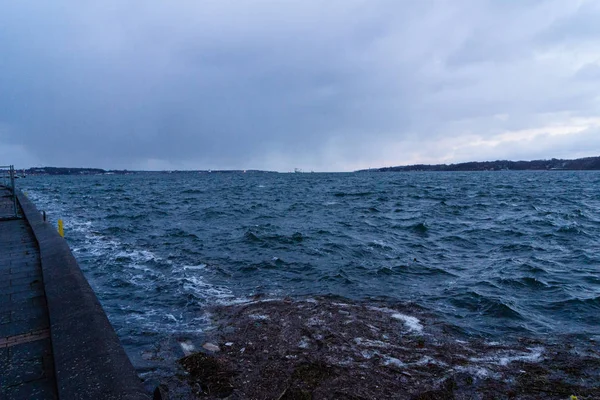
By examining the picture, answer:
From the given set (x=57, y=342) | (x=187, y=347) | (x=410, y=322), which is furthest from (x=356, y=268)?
(x=57, y=342)

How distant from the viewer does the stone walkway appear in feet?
12.9

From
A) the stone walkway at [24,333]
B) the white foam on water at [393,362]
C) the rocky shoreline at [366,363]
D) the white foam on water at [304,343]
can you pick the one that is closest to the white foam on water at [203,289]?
the rocky shoreline at [366,363]

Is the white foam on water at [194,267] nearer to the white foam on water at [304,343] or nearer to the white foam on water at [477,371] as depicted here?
the white foam on water at [304,343]

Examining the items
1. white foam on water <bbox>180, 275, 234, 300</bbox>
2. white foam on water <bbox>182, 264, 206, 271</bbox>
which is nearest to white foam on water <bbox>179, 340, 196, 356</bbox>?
white foam on water <bbox>180, 275, 234, 300</bbox>

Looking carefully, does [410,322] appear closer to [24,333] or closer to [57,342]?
[57,342]

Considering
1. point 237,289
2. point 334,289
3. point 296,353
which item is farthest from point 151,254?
point 296,353

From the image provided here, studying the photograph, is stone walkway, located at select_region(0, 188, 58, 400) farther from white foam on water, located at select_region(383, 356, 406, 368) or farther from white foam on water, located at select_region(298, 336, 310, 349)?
white foam on water, located at select_region(383, 356, 406, 368)

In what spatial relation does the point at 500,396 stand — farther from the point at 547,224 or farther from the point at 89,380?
the point at 547,224

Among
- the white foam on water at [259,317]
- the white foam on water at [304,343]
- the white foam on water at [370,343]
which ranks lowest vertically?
the white foam on water at [370,343]

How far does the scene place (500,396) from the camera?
16.4ft

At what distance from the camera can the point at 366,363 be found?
5.70 metres

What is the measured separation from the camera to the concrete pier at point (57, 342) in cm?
380

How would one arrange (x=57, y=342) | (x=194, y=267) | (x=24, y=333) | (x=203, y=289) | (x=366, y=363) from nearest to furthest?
1. (x=57, y=342)
2. (x=24, y=333)
3. (x=366, y=363)
4. (x=203, y=289)
5. (x=194, y=267)

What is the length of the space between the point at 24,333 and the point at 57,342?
3.10 ft
